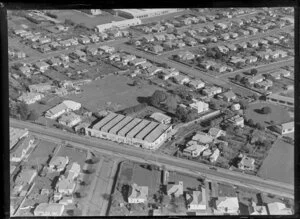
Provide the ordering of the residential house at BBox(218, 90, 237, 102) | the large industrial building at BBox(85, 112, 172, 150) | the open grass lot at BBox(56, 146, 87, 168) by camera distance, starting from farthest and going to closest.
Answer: the residential house at BBox(218, 90, 237, 102) → the large industrial building at BBox(85, 112, 172, 150) → the open grass lot at BBox(56, 146, 87, 168)

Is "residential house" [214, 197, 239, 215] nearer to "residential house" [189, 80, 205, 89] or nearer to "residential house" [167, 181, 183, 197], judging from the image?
"residential house" [167, 181, 183, 197]

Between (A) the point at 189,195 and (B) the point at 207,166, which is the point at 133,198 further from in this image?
(B) the point at 207,166

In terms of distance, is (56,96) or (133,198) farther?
(56,96)

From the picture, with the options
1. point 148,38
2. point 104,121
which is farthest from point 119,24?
point 104,121

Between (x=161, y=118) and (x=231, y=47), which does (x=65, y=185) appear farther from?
(x=231, y=47)

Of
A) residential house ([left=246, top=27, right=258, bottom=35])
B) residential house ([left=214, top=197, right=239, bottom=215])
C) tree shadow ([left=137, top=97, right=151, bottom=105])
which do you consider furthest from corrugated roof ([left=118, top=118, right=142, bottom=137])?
residential house ([left=246, top=27, right=258, bottom=35])

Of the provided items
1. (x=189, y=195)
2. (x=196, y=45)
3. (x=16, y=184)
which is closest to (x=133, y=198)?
(x=189, y=195)
